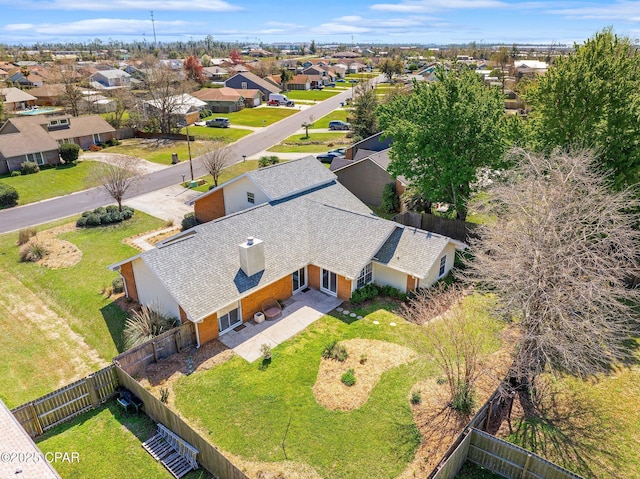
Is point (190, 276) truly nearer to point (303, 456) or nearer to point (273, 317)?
point (273, 317)

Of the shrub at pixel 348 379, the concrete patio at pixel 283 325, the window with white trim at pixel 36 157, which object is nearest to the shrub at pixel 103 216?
the window with white trim at pixel 36 157

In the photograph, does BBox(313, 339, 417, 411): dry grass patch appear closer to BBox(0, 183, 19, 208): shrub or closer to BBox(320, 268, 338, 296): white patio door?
BBox(320, 268, 338, 296): white patio door

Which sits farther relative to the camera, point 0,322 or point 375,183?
point 375,183

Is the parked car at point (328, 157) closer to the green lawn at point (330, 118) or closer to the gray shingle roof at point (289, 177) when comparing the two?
the gray shingle roof at point (289, 177)

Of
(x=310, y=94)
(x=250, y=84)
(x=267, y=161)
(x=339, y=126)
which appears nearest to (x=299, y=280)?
(x=267, y=161)

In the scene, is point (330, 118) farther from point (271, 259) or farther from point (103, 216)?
point (271, 259)

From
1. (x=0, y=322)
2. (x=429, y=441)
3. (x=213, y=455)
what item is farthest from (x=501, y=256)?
(x=0, y=322)
